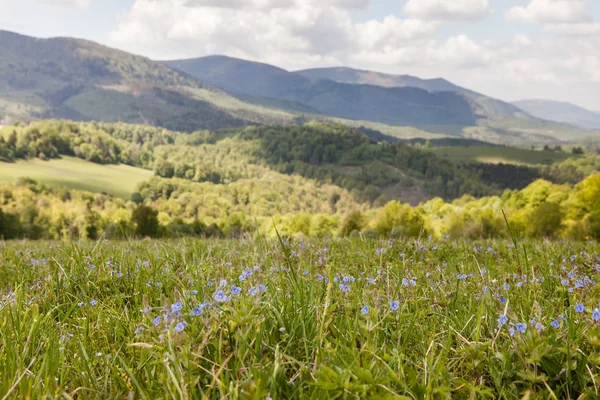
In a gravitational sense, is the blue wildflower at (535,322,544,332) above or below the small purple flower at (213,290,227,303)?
above

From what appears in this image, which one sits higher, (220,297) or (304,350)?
(220,297)

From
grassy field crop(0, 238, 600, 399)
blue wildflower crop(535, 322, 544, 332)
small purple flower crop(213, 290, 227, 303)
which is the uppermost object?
blue wildflower crop(535, 322, 544, 332)

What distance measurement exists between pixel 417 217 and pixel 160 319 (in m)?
80.1

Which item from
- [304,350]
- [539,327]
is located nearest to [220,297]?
[304,350]

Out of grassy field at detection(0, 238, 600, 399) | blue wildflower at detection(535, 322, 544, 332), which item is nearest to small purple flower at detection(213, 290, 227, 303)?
grassy field at detection(0, 238, 600, 399)

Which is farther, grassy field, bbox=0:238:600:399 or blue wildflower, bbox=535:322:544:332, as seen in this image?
blue wildflower, bbox=535:322:544:332

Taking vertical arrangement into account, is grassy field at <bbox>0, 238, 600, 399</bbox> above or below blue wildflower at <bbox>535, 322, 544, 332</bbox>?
Result: below

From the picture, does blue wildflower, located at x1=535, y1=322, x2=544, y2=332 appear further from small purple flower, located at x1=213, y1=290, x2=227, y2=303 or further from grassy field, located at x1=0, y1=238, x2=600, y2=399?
small purple flower, located at x1=213, y1=290, x2=227, y2=303

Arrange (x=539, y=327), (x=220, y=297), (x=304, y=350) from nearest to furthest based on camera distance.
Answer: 1. (x=539, y=327)
2. (x=220, y=297)
3. (x=304, y=350)

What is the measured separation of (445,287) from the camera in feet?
13.1

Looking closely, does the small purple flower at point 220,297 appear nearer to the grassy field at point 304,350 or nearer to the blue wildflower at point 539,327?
the grassy field at point 304,350

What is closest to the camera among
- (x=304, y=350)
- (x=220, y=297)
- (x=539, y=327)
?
(x=539, y=327)

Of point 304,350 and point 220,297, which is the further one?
point 304,350

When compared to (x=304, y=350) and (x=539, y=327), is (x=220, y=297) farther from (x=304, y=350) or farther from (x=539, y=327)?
(x=539, y=327)
